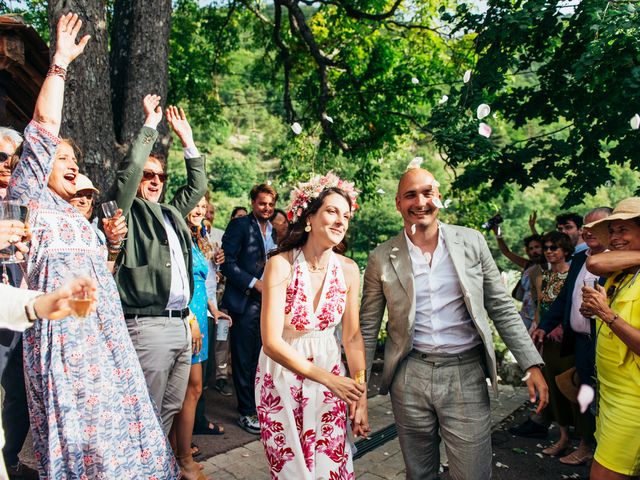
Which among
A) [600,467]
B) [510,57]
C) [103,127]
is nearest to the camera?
[600,467]

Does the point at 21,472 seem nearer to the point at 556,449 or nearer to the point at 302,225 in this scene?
the point at 302,225

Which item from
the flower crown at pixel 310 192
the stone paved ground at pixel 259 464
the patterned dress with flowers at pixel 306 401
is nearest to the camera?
the patterned dress with flowers at pixel 306 401

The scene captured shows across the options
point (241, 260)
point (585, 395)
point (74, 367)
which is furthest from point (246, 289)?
point (585, 395)

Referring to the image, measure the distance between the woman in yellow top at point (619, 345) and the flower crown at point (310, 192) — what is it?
1.56m

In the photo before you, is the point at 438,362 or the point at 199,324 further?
the point at 199,324

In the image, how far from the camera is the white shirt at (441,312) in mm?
3107

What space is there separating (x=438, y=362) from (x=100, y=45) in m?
4.25

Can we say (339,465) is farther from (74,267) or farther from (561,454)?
(561,454)

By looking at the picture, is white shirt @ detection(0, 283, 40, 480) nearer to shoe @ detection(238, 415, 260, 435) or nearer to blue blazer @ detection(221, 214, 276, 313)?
shoe @ detection(238, 415, 260, 435)

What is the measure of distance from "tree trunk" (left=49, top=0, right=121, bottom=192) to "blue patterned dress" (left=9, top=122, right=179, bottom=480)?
2.12 meters

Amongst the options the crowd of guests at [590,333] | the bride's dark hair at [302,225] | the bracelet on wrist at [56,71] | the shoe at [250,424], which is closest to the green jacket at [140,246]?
the bracelet on wrist at [56,71]

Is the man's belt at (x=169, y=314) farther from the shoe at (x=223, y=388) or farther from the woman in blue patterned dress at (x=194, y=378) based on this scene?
the shoe at (x=223, y=388)

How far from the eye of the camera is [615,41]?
4.99 m

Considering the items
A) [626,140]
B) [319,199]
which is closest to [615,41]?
[626,140]
